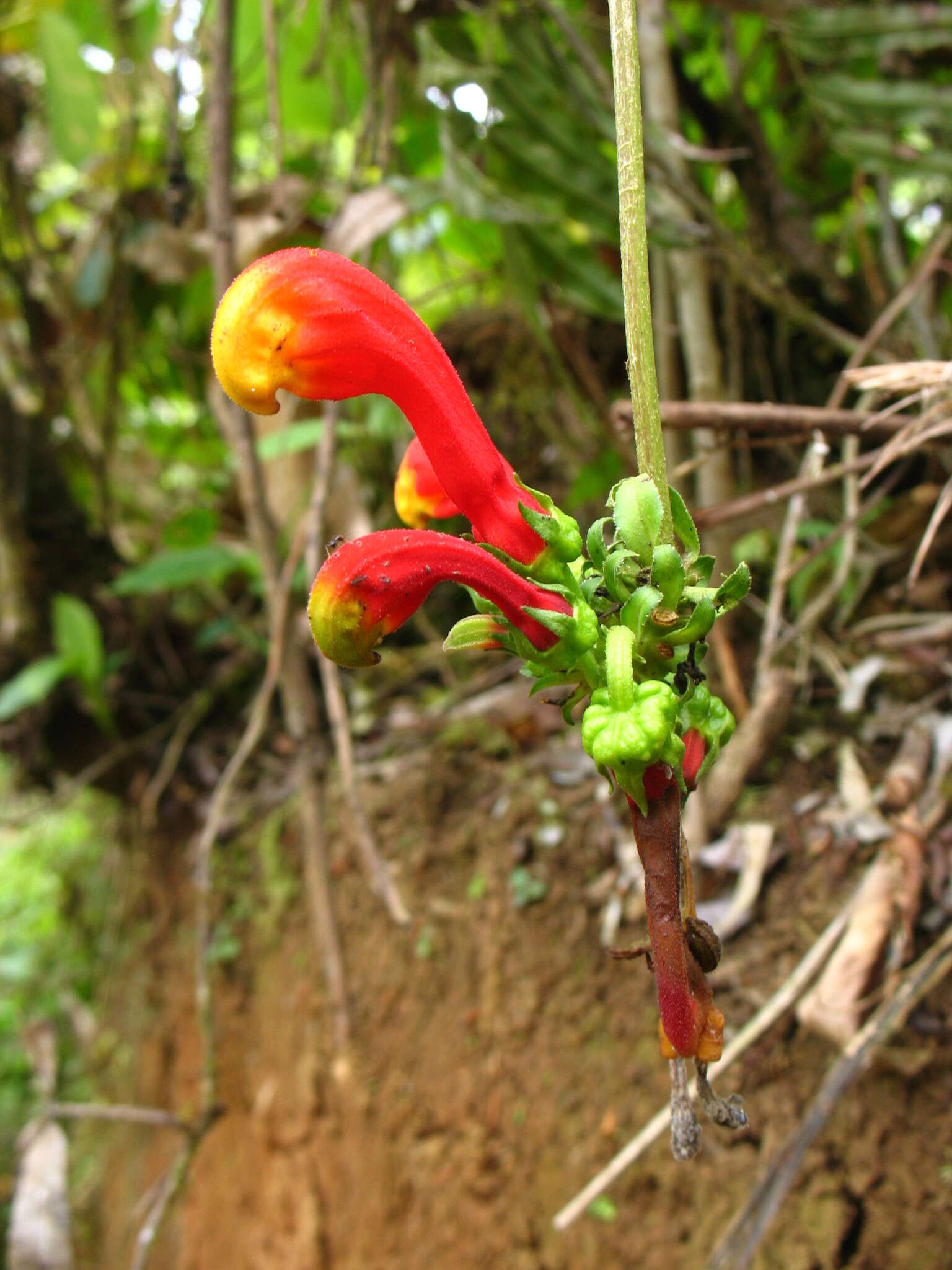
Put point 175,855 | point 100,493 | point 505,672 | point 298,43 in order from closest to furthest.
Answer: point 505,672, point 298,43, point 100,493, point 175,855

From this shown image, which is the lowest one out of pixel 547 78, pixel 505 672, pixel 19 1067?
pixel 19 1067

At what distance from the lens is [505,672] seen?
70.9 inches

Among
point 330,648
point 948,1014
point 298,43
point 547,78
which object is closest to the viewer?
point 330,648

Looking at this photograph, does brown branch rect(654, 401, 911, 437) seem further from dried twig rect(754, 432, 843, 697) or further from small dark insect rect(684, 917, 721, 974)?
small dark insect rect(684, 917, 721, 974)

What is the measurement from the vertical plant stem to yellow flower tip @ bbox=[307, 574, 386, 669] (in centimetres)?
17

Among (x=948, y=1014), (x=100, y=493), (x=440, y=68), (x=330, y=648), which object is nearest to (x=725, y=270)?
(x=440, y=68)

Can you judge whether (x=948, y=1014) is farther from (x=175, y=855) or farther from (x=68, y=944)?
(x=68, y=944)

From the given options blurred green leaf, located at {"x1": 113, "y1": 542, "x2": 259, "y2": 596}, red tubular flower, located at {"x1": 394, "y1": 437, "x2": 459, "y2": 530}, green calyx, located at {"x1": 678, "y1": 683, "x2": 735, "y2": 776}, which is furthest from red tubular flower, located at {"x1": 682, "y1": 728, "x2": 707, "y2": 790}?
blurred green leaf, located at {"x1": 113, "y1": 542, "x2": 259, "y2": 596}

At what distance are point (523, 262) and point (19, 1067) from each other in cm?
339

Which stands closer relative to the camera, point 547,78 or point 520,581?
point 520,581

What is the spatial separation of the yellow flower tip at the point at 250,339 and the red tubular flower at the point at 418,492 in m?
0.16

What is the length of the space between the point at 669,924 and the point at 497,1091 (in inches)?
41.2

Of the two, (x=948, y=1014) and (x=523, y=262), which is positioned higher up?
(x=523, y=262)

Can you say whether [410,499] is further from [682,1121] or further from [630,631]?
[682,1121]
